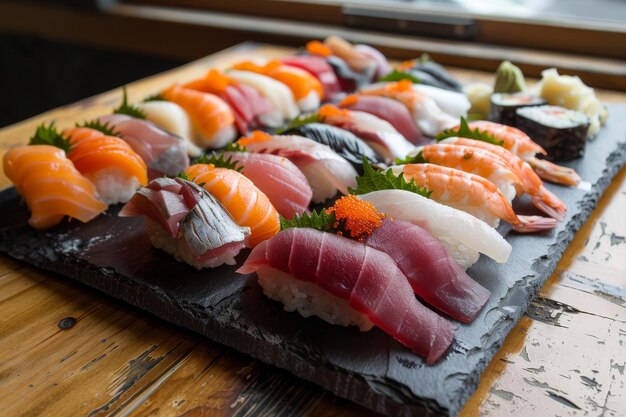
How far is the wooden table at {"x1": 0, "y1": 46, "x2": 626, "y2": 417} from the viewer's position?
5.29 ft

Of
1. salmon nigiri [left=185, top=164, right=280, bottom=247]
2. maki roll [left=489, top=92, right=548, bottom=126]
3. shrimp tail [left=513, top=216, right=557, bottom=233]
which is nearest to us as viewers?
salmon nigiri [left=185, top=164, right=280, bottom=247]

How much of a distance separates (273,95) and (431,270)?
1.83 m

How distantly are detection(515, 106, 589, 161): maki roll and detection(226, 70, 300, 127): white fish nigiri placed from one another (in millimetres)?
1218

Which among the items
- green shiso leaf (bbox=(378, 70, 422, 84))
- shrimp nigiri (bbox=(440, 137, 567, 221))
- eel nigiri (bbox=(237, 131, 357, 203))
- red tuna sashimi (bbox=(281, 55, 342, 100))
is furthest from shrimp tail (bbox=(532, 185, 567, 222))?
red tuna sashimi (bbox=(281, 55, 342, 100))

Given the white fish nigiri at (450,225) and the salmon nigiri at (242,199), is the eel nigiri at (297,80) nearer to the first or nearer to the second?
the salmon nigiri at (242,199)

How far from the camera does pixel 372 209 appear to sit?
1.96 metres

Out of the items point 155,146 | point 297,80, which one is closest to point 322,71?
point 297,80

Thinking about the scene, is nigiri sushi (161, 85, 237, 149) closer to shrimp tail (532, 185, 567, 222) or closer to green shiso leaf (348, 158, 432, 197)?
green shiso leaf (348, 158, 432, 197)

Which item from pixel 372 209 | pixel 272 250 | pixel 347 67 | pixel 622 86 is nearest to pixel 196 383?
pixel 272 250

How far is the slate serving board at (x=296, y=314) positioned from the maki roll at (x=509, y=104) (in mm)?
592

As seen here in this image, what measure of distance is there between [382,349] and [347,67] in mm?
2514

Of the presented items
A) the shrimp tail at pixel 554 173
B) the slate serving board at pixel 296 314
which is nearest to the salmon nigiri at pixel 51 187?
the slate serving board at pixel 296 314

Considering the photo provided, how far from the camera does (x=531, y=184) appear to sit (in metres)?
2.45

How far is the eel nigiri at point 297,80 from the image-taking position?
11.6 ft
